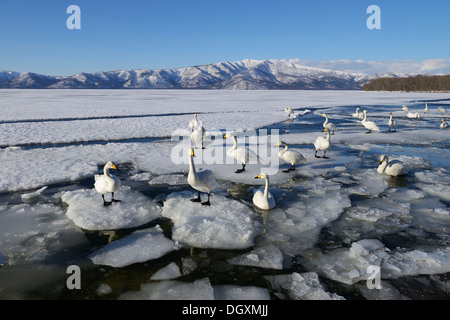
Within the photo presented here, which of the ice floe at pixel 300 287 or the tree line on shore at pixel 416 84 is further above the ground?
the tree line on shore at pixel 416 84

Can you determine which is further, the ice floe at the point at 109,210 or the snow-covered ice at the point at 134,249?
the ice floe at the point at 109,210

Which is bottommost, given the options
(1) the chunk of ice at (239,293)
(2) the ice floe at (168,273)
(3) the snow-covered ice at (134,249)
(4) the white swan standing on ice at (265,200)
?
(1) the chunk of ice at (239,293)

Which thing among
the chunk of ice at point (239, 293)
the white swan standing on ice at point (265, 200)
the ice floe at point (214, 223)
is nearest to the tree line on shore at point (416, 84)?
the white swan standing on ice at point (265, 200)

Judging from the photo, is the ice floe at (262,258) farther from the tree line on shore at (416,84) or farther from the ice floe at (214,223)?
the tree line on shore at (416,84)

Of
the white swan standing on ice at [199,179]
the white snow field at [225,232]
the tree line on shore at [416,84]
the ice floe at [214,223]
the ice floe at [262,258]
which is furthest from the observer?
the tree line on shore at [416,84]

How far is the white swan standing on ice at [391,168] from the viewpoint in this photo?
907 centimetres

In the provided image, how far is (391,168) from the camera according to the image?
9070 millimetres

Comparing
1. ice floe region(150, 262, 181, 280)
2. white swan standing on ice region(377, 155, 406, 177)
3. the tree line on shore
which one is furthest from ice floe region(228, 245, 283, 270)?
the tree line on shore

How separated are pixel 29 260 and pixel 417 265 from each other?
6920mm

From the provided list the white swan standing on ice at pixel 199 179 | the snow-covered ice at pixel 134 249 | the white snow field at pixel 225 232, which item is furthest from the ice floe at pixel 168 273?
the white swan standing on ice at pixel 199 179

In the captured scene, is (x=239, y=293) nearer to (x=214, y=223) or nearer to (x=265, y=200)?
(x=214, y=223)

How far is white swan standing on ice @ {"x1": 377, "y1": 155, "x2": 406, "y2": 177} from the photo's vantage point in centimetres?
907

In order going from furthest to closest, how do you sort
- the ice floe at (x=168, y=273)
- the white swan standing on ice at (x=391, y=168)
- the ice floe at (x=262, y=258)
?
the white swan standing on ice at (x=391, y=168)
the ice floe at (x=262, y=258)
the ice floe at (x=168, y=273)
